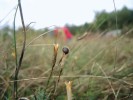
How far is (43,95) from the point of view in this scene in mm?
687

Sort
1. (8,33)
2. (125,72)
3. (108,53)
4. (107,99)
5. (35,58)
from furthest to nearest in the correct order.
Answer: (8,33) < (108,53) < (35,58) < (125,72) < (107,99)

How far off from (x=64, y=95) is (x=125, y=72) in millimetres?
334

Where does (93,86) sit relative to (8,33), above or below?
below

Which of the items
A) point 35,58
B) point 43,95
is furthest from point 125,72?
point 35,58

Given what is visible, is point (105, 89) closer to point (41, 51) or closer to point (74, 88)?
point (74, 88)

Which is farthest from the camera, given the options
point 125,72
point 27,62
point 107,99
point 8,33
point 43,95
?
point 8,33

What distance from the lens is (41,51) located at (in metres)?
2.16

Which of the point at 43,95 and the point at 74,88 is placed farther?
the point at 74,88

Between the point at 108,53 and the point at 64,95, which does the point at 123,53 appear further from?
the point at 64,95

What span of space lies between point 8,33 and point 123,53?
0.99 m

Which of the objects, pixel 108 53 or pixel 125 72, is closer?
pixel 125 72

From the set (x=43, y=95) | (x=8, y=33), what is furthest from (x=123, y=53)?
(x=43, y=95)

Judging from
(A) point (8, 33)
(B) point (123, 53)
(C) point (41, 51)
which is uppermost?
(A) point (8, 33)

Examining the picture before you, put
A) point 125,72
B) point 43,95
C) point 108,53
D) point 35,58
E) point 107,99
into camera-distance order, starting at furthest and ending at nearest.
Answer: point 108,53, point 35,58, point 125,72, point 107,99, point 43,95
